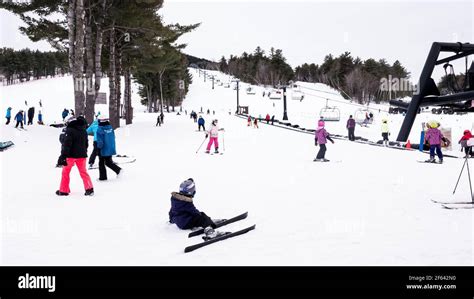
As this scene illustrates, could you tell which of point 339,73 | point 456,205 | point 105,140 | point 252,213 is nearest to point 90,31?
point 105,140

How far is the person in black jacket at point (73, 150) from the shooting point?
7020 millimetres

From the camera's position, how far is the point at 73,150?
712cm

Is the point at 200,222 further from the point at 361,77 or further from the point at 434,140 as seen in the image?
the point at 361,77

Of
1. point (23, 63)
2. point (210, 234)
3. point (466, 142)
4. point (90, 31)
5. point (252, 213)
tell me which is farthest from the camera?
point (23, 63)

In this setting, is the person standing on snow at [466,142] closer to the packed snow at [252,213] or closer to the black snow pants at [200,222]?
the packed snow at [252,213]

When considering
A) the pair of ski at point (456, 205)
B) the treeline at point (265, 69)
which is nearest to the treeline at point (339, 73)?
the treeline at point (265, 69)

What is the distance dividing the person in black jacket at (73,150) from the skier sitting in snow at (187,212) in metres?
2.82

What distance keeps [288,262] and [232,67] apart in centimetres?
14808

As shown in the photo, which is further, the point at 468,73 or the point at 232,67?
the point at 232,67

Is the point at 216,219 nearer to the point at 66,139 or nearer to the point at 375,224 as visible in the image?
the point at 375,224

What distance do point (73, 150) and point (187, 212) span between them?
10.3 ft
